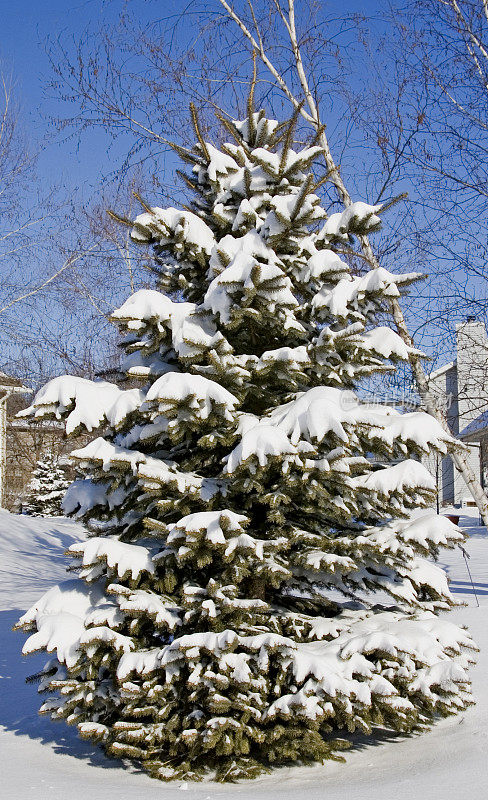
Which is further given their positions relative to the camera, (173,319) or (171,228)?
(171,228)

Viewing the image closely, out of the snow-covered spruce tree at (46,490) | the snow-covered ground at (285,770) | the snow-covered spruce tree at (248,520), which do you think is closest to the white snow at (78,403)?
the snow-covered spruce tree at (248,520)

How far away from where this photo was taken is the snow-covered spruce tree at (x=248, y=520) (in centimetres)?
348

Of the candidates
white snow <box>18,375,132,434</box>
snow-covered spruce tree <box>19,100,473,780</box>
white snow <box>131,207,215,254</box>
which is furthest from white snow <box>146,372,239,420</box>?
white snow <box>131,207,215,254</box>

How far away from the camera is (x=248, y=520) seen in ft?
11.8

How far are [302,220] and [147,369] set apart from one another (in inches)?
55.5

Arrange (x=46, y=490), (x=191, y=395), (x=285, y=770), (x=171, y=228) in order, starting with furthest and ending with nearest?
(x=46, y=490), (x=171, y=228), (x=285, y=770), (x=191, y=395)

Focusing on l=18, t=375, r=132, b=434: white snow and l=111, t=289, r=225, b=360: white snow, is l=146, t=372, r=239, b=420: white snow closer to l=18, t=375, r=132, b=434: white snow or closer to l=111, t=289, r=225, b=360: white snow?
l=111, t=289, r=225, b=360: white snow

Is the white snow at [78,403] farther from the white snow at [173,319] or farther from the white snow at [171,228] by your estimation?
the white snow at [171,228]

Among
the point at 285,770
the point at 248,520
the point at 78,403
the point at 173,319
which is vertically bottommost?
the point at 285,770

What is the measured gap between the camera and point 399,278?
4.17 metres

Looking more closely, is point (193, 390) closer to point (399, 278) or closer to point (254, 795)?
point (399, 278)

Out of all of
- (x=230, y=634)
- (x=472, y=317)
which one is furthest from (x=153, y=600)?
(x=472, y=317)

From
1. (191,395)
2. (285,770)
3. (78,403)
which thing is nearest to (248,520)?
(191,395)

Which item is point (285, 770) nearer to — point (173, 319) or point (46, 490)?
point (173, 319)
